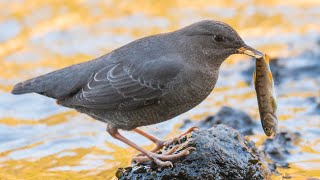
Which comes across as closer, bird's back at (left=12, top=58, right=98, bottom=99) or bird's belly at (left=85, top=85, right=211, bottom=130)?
bird's belly at (left=85, top=85, right=211, bottom=130)

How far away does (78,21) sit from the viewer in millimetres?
11344

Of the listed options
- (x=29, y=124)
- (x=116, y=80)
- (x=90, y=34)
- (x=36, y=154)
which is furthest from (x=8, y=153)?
(x=90, y=34)

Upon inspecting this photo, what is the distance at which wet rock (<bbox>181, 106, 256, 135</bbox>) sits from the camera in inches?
294

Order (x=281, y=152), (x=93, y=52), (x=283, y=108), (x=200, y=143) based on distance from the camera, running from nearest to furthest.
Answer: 1. (x=200, y=143)
2. (x=281, y=152)
3. (x=283, y=108)
4. (x=93, y=52)

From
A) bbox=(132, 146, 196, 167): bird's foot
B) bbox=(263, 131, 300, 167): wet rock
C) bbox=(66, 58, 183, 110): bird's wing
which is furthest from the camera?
bbox=(263, 131, 300, 167): wet rock

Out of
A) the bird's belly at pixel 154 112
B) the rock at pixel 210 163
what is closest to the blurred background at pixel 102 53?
the rock at pixel 210 163

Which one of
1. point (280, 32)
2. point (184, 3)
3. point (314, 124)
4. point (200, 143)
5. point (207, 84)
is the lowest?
point (200, 143)

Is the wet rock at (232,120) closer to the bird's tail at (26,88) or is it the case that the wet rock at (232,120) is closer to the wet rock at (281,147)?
the wet rock at (281,147)

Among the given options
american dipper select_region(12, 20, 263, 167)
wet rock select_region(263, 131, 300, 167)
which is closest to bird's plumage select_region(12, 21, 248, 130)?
american dipper select_region(12, 20, 263, 167)

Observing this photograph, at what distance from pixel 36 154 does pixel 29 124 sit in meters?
0.91

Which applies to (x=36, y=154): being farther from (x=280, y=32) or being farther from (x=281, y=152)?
(x=280, y=32)

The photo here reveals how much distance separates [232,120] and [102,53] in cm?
324

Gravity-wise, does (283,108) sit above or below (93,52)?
below

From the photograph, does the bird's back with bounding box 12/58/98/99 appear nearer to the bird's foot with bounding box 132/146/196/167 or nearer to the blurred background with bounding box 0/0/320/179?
the bird's foot with bounding box 132/146/196/167
